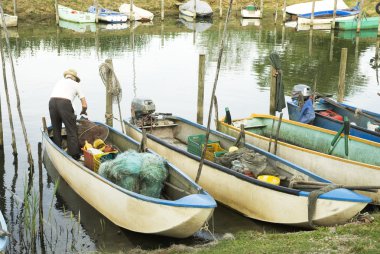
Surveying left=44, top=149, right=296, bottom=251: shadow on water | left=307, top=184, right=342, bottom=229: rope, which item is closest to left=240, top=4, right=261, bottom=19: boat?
left=44, top=149, right=296, bottom=251: shadow on water

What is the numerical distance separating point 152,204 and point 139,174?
3.46ft

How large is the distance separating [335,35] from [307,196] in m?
32.9

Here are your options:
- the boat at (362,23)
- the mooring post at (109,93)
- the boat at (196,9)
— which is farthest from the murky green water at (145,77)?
the boat at (196,9)

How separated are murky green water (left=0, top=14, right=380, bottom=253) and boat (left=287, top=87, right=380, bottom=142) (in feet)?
13.0

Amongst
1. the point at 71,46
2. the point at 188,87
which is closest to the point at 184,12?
the point at 71,46

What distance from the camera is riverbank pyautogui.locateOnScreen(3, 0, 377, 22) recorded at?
144 feet

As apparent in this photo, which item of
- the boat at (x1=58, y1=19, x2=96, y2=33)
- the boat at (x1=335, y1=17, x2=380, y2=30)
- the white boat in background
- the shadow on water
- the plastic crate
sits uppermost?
the white boat in background

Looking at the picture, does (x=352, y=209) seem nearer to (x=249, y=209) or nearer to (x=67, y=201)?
(x=249, y=209)

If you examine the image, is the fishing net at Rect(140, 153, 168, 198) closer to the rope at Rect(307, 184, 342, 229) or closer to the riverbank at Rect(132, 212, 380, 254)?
the riverbank at Rect(132, 212, 380, 254)

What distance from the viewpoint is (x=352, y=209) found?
9094mm

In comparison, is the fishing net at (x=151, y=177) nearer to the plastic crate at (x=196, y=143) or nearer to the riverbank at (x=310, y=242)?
the riverbank at (x=310, y=242)

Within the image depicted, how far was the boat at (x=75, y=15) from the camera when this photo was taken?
4234 cm

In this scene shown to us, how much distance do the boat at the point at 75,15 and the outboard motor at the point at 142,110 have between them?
99.2 feet

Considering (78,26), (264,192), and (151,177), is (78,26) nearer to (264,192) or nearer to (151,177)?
(151,177)
